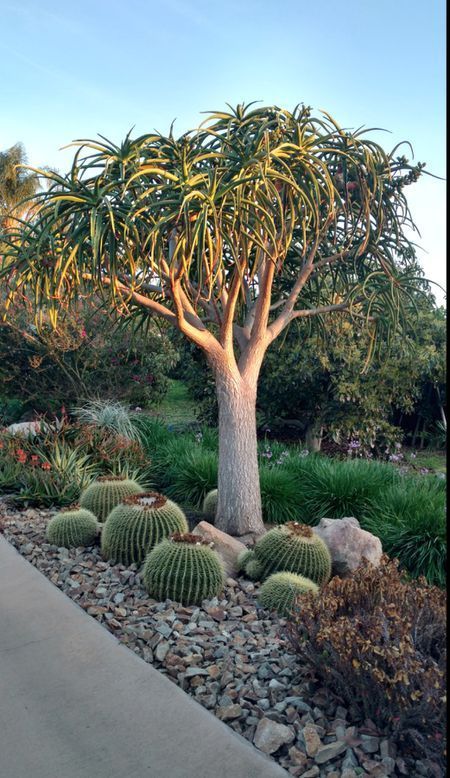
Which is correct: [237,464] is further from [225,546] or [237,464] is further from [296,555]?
[296,555]

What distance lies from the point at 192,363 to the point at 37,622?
8354 mm

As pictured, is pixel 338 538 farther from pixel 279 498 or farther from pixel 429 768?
pixel 429 768

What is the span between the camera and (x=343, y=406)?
35.8 ft

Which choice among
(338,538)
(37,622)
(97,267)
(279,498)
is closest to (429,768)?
(37,622)

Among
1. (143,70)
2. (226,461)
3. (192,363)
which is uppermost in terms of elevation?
(143,70)

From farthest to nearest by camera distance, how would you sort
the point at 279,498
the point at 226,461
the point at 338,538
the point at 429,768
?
the point at 279,498, the point at 226,461, the point at 338,538, the point at 429,768

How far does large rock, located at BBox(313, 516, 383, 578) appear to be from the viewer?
5.59 m

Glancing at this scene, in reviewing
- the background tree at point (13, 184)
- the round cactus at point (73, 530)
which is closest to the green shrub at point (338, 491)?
the round cactus at point (73, 530)

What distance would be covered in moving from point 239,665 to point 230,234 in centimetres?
392

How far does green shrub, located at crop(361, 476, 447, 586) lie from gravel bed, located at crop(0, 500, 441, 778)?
1.89m

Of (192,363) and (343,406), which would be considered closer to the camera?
(343,406)

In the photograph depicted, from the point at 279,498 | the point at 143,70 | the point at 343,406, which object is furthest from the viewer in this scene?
the point at 343,406

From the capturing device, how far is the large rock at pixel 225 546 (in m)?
5.56

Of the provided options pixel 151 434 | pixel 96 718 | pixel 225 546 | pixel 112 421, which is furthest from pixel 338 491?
pixel 96 718
